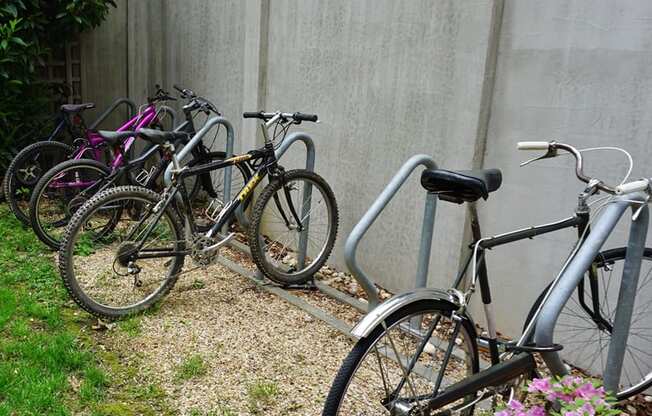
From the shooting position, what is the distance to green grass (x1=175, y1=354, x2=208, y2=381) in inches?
123

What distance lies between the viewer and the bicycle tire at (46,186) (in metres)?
4.52

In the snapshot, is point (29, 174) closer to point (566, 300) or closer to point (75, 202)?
point (75, 202)

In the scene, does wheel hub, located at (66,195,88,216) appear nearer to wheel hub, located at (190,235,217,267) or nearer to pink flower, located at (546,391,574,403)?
wheel hub, located at (190,235,217,267)

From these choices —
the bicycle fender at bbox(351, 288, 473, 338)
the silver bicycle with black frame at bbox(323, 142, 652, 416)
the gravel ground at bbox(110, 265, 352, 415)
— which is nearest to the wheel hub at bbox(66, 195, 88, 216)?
the gravel ground at bbox(110, 265, 352, 415)

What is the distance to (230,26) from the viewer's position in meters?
5.70

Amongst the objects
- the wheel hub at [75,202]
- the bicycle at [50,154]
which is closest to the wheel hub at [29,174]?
the bicycle at [50,154]

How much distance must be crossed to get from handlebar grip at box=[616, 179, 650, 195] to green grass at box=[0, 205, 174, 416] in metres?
2.22

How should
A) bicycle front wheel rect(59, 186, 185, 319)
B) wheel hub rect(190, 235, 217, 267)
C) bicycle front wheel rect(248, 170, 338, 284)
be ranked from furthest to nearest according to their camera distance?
bicycle front wheel rect(248, 170, 338, 284) < wheel hub rect(190, 235, 217, 267) < bicycle front wheel rect(59, 186, 185, 319)

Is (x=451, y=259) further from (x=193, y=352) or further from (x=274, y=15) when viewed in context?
(x=274, y=15)

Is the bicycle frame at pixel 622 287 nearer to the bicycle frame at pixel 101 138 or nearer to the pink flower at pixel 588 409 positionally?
the pink flower at pixel 588 409

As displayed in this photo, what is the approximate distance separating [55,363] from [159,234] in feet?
3.34

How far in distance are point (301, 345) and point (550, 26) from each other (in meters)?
2.31

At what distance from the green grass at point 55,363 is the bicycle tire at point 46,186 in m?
0.54

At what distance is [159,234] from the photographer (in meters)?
3.80
